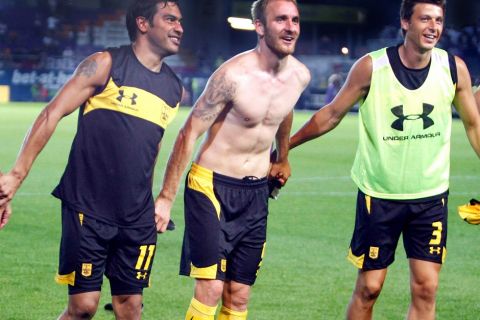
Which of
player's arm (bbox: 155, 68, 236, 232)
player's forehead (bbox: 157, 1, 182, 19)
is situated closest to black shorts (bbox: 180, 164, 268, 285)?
player's arm (bbox: 155, 68, 236, 232)

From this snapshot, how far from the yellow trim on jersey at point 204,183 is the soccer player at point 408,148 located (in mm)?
986

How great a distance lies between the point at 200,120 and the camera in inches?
274

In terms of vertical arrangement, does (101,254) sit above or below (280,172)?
below

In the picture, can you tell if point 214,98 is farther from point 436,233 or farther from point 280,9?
point 436,233

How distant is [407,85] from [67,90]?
2142 mm

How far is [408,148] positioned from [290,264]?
12.6 ft

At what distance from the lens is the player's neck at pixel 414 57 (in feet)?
23.5

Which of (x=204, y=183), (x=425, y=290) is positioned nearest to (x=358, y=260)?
(x=425, y=290)

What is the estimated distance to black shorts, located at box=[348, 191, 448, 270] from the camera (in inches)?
288

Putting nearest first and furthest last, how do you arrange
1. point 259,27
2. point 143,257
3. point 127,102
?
point 127,102, point 143,257, point 259,27

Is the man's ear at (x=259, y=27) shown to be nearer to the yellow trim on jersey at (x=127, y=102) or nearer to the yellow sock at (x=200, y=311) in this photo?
the yellow trim on jersey at (x=127, y=102)

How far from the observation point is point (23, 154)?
643 cm

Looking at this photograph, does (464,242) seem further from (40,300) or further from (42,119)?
(42,119)

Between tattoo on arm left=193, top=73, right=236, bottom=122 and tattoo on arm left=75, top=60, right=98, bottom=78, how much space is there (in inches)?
28.8
